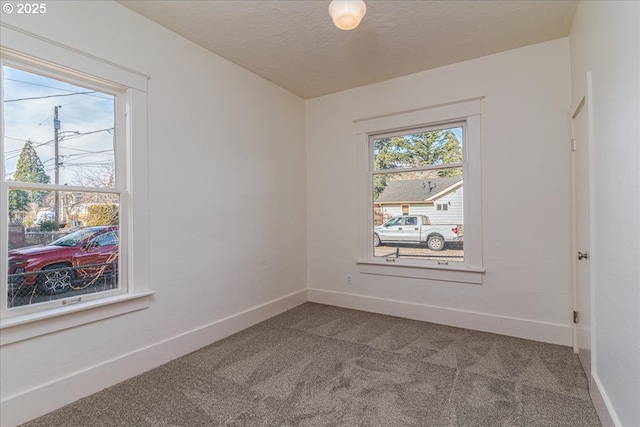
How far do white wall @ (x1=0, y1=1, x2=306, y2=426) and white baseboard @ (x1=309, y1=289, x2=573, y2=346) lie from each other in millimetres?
547

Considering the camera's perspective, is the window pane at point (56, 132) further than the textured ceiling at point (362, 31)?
No

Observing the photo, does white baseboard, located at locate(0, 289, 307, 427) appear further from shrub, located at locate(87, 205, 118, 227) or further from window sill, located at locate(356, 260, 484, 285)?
window sill, located at locate(356, 260, 484, 285)

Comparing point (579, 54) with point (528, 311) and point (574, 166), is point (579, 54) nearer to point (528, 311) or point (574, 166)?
point (574, 166)

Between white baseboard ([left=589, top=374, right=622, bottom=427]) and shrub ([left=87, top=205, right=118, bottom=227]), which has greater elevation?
shrub ([left=87, top=205, right=118, bottom=227])

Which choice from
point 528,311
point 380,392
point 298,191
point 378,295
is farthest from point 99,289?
point 528,311

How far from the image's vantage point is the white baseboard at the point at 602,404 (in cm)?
161

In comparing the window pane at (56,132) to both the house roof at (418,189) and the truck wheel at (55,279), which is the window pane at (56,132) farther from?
the house roof at (418,189)

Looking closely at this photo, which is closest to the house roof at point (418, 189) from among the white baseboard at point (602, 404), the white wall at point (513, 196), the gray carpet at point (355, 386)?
the white wall at point (513, 196)

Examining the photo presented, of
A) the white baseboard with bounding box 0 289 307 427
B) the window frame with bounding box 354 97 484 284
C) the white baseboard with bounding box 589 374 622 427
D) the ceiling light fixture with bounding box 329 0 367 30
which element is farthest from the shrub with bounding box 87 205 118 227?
the white baseboard with bounding box 589 374 622 427

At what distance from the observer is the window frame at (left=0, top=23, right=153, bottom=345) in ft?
6.01

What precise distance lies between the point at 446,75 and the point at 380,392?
3.10 metres

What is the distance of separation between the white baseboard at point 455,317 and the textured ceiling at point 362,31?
2609 millimetres

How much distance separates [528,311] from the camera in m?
2.96

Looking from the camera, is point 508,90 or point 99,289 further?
point 508,90
